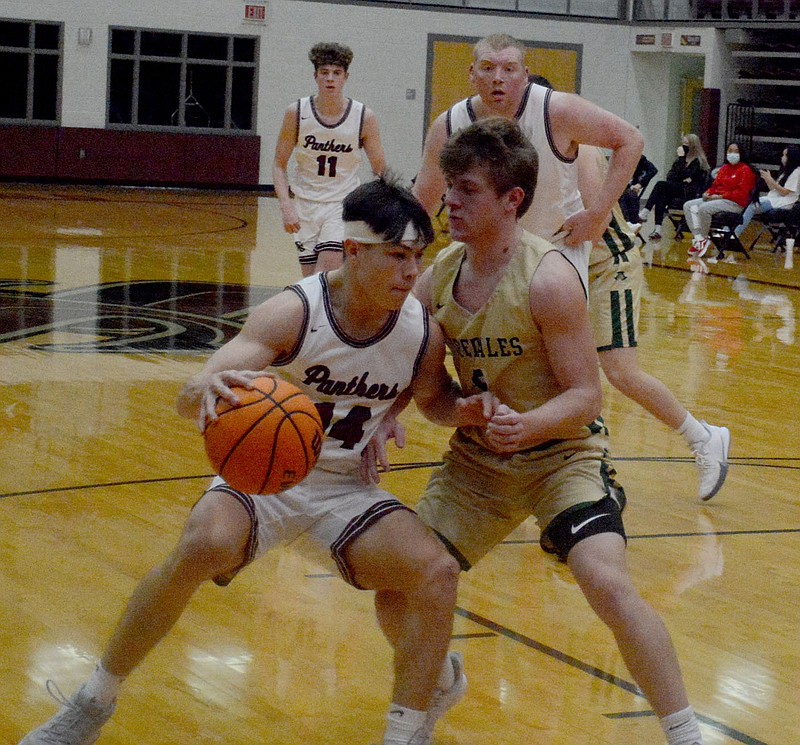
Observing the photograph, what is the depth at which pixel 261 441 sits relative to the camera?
8.86 ft

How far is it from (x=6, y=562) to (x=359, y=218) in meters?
1.91

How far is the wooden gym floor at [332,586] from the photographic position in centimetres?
324

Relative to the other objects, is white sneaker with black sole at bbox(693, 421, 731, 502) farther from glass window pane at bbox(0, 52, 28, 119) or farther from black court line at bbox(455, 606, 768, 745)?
glass window pane at bbox(0, 52, 28, 119)

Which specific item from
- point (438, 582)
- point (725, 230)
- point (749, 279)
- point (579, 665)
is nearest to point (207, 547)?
point (438, 582)

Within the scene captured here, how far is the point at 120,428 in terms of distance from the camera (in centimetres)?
600

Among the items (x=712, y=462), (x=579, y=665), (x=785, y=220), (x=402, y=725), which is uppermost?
(x=785, y=220)

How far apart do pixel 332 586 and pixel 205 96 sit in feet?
62.0

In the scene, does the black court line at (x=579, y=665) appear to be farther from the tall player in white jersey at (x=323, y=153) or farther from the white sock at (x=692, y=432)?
the tall player in white jersey at (x=323, y=153)

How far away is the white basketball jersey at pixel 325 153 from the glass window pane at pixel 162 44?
14206mm

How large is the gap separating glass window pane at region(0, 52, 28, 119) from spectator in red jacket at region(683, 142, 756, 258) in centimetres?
1101

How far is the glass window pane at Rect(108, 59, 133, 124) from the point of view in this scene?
21.5 metres

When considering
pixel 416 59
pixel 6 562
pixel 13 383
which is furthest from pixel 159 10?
pixel 6 562

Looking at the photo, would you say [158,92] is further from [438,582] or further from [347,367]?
[438,582]

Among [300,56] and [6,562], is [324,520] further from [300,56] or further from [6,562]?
[300,56]
